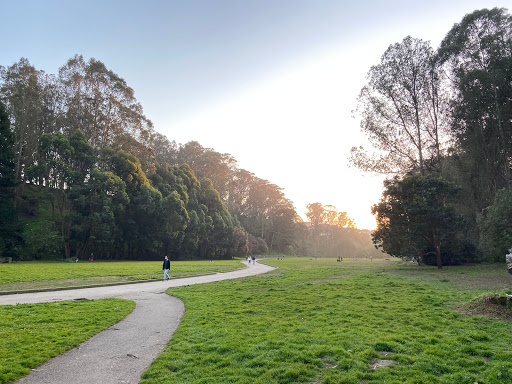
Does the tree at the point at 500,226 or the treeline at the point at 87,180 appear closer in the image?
the tree at the point at 500,226

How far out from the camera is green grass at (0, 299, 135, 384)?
17.3 ft

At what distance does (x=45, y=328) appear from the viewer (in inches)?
289

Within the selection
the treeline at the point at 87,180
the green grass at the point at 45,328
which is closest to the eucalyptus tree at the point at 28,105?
the treeline at the point at 87,180

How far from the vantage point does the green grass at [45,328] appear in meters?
5.27

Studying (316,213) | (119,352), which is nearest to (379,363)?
(119,352)

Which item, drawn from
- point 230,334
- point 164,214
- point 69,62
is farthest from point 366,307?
point 69,62

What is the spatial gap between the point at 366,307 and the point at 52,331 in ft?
27.6

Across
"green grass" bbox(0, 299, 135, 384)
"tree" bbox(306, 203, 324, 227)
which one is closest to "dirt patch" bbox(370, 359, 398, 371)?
"green grass" bbox(0, 299, 135, 384)

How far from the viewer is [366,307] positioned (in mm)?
9922

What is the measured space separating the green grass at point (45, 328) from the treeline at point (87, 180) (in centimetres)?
2947

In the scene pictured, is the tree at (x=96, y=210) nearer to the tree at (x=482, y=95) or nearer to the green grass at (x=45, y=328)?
the green grass at (x=45, y=328)

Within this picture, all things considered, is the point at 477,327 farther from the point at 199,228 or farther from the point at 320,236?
the point at 320,236

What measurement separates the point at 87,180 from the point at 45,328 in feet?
132

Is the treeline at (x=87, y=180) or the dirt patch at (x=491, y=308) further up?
the treeline at (x=87, y=180)
